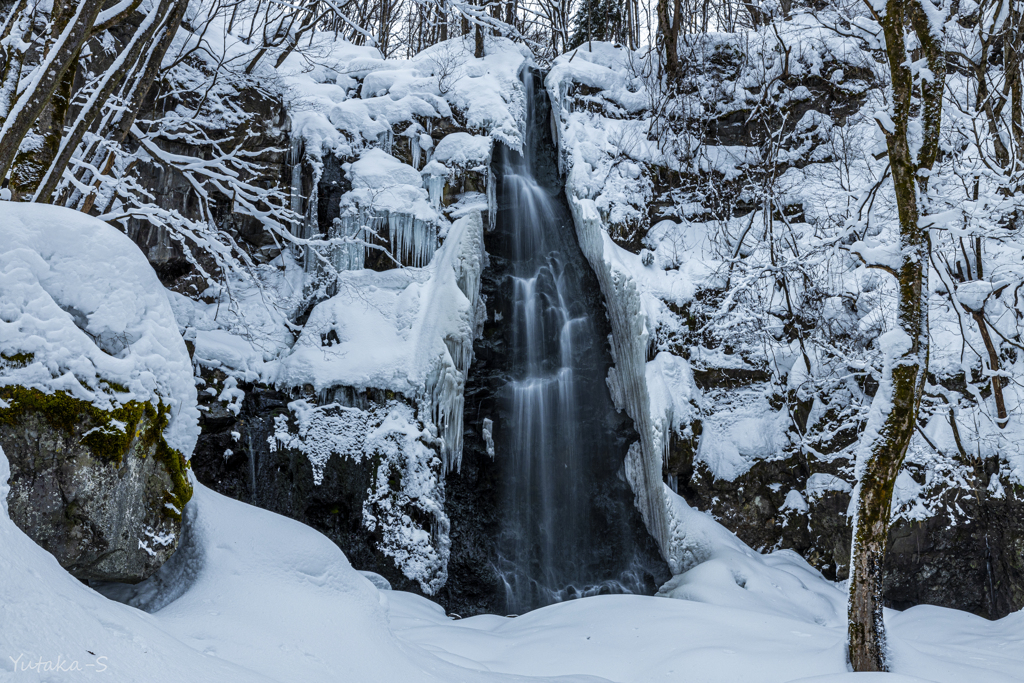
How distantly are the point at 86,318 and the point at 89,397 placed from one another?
453mm

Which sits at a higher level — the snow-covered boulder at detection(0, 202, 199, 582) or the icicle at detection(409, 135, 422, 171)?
the icicle at detection(409, 135, 422, 171)

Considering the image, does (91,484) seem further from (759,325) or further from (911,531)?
(911,531)

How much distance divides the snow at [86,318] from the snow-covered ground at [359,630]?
2.58 feet

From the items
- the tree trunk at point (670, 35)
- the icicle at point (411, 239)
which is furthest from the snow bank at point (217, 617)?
the tree trunk at point (670, 35)

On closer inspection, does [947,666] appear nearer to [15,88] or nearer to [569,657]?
[569,657]

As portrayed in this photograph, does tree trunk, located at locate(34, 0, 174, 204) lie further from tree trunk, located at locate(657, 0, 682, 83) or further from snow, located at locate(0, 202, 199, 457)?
tree trunk, located at locate(657, 0, 682, 83)

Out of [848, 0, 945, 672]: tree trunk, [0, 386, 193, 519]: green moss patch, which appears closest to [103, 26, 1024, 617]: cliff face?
[848, 0, 945, 672]: tree trunk

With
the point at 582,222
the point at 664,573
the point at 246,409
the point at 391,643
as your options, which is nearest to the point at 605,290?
the point at 582,222

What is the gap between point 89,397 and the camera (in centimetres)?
285

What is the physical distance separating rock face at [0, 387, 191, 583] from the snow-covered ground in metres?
0.29

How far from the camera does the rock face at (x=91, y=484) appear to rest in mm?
2617

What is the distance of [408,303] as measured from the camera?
303 inches

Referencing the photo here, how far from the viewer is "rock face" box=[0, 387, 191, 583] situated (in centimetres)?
262

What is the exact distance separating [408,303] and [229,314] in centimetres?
217
